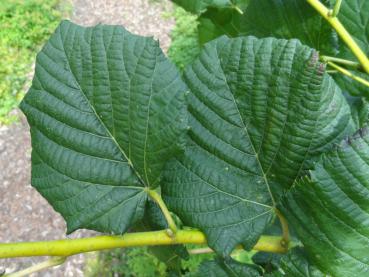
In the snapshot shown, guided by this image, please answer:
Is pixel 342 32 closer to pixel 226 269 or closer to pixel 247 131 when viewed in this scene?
pixel 247 131

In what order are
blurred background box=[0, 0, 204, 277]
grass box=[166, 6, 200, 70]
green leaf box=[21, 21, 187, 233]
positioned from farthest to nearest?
1. grass box=[166, 6, 200, 70]
2. blurred background box=[0, 0, 204, 277]
3. green leaf box=[21, 21, 187, 233]

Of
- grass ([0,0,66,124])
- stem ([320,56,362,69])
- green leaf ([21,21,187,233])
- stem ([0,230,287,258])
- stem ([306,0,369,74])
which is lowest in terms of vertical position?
grass ([0,0,66,124])

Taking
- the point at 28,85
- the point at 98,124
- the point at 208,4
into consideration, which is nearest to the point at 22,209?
the point at 28,85

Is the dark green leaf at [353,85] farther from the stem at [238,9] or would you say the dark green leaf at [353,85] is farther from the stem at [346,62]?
the stem at [238,9]

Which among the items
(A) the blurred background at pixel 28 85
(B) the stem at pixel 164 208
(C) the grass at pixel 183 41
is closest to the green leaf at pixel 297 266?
(B) the stem at pixel 164 208

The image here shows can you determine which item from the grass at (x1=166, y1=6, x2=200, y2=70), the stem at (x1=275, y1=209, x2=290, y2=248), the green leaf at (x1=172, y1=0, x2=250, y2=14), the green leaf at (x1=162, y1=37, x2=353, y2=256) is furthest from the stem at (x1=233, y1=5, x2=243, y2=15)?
the grass at (x1=166, y1=6, x2=200, y2=70)

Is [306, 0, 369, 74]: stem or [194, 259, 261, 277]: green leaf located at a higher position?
[306, 0, 369, 74]: stem

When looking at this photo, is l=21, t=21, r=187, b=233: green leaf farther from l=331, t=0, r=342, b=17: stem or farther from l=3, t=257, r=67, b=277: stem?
l=331, t=0, r=342, b=17: stem
